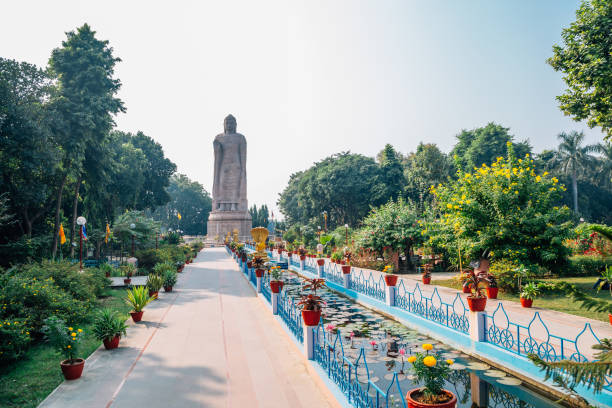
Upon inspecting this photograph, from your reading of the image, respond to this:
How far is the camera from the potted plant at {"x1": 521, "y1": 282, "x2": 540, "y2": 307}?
10925mm

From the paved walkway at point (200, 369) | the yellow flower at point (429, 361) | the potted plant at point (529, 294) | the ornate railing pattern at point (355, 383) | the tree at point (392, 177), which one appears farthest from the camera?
the tree at point (392, 177)

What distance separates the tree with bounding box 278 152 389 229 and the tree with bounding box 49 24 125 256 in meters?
27.1

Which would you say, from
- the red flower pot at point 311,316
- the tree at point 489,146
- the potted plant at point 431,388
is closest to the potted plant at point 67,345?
the red flower pot at point 311,316

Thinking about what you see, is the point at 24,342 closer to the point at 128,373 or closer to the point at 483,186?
the point at 128,373

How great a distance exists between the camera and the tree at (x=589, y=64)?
45.9ft

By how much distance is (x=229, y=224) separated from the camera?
175 feet

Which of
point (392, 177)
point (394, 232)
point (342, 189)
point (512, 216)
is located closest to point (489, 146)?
point (392, 177)

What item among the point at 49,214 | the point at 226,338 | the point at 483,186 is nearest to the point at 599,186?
the point at 483,186

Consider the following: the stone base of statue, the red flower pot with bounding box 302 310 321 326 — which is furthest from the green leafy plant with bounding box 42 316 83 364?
the stone base of statue

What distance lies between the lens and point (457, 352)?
8.22 m

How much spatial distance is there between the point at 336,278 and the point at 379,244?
3965mm

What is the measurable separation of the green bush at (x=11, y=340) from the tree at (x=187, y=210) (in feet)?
232

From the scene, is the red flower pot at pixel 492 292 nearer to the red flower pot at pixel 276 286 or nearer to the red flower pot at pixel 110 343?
the red flower pot at pixel 276 286

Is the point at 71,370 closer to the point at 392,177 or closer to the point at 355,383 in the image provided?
the point at 355,383
